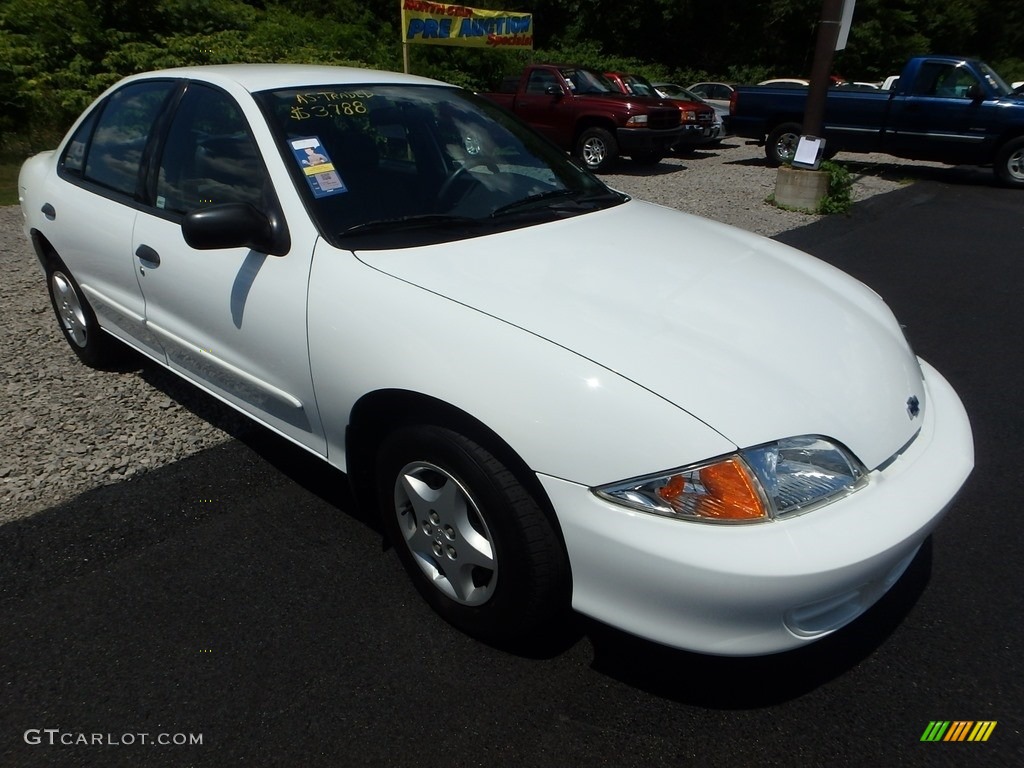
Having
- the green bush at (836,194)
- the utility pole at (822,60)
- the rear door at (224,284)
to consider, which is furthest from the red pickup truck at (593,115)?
the rear door at (224,284)

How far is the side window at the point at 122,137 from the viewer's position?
10.9 ft

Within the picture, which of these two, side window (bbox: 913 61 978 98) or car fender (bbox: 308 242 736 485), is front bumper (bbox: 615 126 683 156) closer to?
side window (bbox: 913 61 978 98)

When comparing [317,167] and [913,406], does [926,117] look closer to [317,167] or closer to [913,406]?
[913,406]

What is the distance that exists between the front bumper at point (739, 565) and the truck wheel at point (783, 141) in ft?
40.4

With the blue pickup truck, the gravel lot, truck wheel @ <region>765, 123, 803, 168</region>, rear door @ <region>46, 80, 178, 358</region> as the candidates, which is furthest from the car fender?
truck wheel @ <region>765, 123, 803, 168</region>

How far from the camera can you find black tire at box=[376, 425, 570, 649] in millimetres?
1999

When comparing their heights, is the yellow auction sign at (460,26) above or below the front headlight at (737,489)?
above

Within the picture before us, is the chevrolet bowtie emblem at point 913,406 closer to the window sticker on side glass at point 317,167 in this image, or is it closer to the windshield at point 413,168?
the windshield at point 413,168

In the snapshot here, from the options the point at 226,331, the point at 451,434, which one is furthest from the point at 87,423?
the point at 451,434

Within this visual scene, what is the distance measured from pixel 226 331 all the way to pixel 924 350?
13.4 feet

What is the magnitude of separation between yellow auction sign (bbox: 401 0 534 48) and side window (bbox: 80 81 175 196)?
8161 mm

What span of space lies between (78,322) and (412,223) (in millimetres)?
2570

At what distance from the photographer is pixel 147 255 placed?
10.1 ft

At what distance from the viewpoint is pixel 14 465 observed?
333cm
